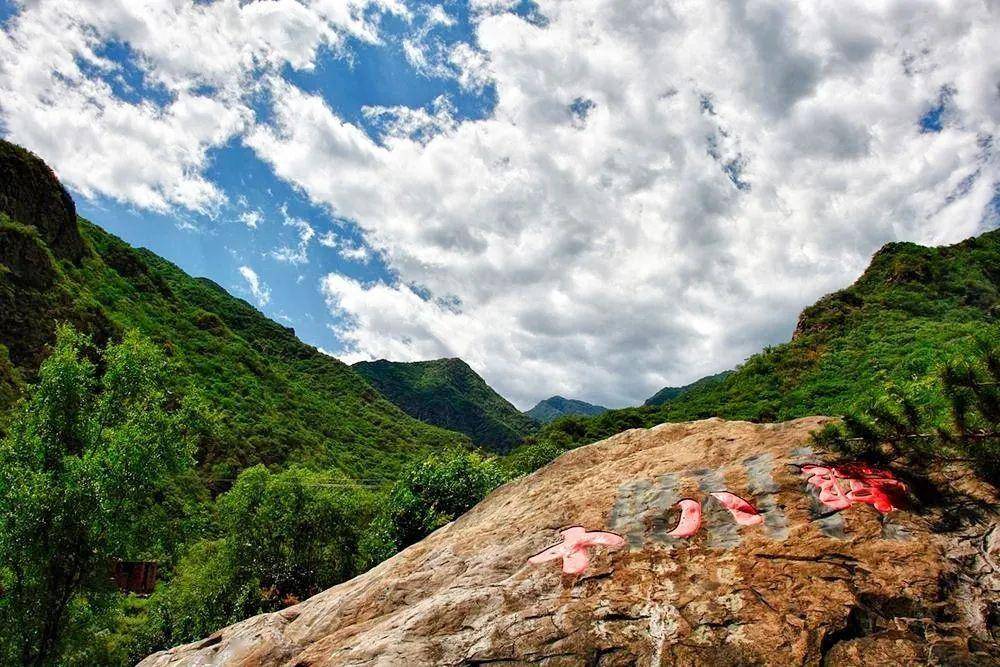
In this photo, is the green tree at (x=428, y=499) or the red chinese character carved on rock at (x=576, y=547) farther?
the green tree at (x=428, y=499)

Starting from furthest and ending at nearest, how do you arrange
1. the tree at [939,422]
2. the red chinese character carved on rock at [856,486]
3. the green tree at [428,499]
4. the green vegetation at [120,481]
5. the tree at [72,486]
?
the green tree at [428,499] < the green vegetation at [120,481] < the tree at [72,486] < the red chinese character carved on rock at [856,486] < the tree at [939,422]

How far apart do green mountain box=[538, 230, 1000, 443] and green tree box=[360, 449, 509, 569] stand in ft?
74.7

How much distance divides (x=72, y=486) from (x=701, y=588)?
18.7 m

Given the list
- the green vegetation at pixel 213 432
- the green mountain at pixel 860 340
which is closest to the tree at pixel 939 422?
the green vegetation at pixel 213 432

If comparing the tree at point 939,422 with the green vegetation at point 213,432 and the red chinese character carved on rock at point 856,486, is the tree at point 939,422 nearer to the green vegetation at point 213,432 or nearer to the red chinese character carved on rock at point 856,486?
the green vegetation at point 213,432

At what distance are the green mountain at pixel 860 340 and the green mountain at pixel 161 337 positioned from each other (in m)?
27.0

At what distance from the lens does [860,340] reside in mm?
47688

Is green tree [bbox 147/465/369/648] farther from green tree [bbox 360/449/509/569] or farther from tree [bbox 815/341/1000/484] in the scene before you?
tree [bbox 815/341/1000/484]

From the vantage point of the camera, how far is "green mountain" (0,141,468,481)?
42625 mm

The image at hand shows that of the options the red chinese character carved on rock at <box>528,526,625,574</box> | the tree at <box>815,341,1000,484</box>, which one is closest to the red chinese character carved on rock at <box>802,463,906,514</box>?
the tree at <box>815,341,1000,484</box>

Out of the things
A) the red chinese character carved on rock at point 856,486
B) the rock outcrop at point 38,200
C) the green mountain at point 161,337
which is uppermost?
the rock outcrop at point 38,200

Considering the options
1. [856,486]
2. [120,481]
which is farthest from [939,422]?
[120,481]

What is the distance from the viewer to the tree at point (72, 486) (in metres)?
17.2

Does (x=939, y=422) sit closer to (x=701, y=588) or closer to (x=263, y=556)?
(x=701, y=588)
